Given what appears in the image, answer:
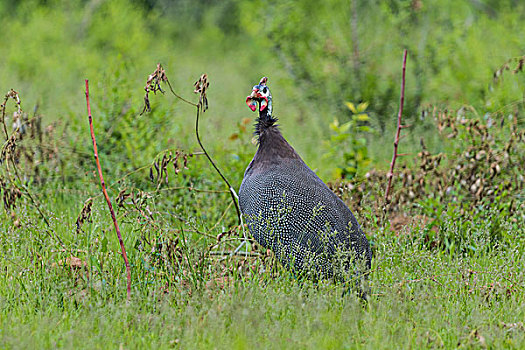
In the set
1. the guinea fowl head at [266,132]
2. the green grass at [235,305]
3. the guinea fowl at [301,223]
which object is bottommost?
the green grass at [235,305]

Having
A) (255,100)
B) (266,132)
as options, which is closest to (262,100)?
(255,100)

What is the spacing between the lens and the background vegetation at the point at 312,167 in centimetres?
329

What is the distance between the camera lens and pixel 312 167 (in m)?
6.74

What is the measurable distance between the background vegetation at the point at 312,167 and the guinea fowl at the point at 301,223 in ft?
0.46

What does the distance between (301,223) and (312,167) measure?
2.90 metres

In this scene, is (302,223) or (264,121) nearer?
(302,223)

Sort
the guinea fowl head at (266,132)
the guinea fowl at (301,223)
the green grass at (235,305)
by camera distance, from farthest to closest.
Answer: the guinea fowl head at (266,132) → the guinea fowl at (301,223) → the green grass at (235,305)

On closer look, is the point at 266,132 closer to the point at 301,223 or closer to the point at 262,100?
the point at 262,100

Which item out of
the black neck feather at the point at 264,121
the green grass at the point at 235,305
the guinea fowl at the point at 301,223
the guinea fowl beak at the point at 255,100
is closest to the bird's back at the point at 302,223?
the guinea fowl at the point at 301,223

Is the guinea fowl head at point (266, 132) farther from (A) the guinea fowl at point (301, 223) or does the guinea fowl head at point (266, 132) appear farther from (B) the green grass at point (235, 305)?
(B) the green grass at point (235, 305)

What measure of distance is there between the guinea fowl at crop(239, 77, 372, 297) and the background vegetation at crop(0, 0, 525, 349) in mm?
140

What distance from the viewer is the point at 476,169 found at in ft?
17.2

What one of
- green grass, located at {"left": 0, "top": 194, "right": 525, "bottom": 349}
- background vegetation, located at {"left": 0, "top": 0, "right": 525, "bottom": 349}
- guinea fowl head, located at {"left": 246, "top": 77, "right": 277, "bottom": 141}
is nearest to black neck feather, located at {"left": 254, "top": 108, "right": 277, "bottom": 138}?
guinea fowl head, located at {"left": 246, "top": 77, "right": 277, "bottom": 141}

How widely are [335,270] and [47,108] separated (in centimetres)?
605
